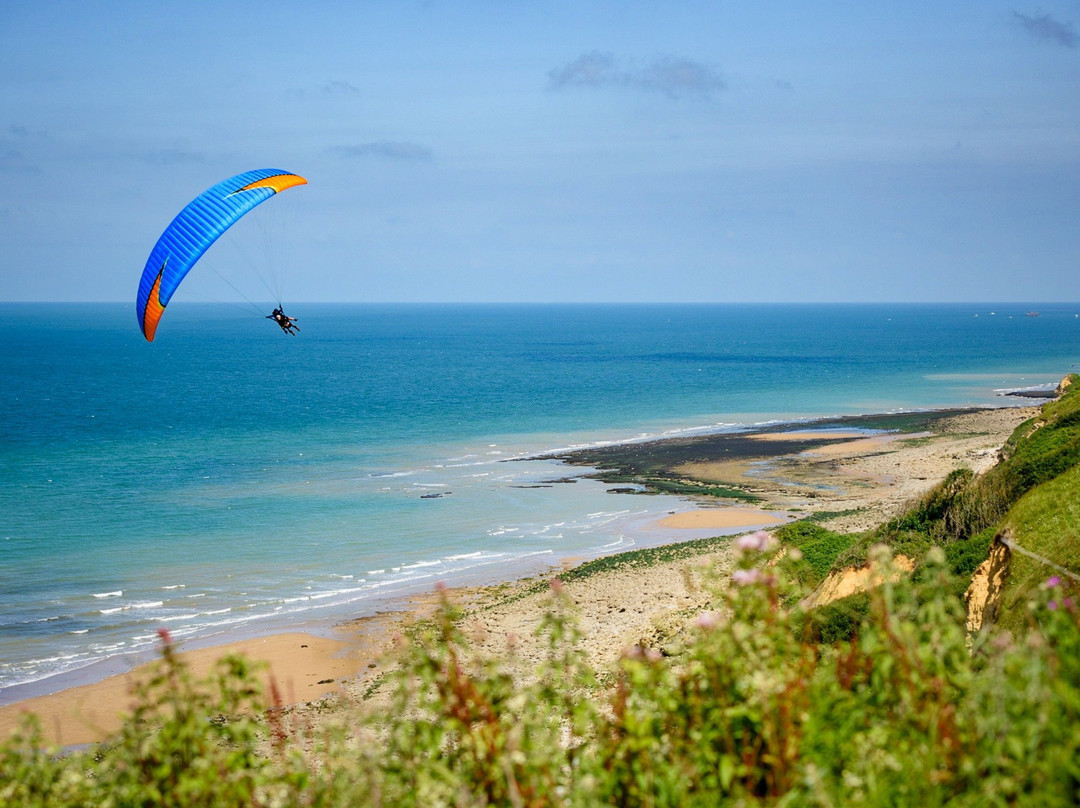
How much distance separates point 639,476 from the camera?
137 feet

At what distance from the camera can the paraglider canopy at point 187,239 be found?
18484 mm

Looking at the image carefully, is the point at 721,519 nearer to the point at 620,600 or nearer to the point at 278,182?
the point at 620,600

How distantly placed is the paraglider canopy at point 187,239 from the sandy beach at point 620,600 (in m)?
7.56

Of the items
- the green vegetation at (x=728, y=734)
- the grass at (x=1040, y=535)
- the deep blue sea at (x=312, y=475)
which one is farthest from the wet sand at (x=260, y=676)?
the green vegetation at (x=728, y=734)

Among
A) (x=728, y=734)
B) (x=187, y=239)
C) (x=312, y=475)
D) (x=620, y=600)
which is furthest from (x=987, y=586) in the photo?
(x=312, y=475)

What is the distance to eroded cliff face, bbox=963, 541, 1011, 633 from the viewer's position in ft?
35.4

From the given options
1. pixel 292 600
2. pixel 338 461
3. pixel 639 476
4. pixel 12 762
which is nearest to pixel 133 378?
pixel 338 461

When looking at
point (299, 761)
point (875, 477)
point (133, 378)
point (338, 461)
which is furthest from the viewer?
point (133, 378)

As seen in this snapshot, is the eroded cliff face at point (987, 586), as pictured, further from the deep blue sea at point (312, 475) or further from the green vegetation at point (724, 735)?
the deep blue sea at point (312, 475)

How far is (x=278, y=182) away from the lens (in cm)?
2161

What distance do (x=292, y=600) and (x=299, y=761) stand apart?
2226 centimetres

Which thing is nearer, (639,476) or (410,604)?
(410,604)

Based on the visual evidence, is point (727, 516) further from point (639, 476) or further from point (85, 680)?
point (85, 680)

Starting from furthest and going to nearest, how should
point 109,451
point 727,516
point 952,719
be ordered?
point 109,451 → point 727,516 → point 952,719
